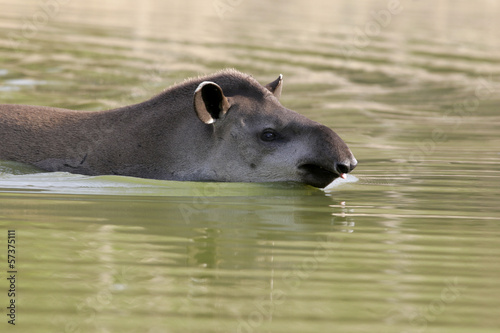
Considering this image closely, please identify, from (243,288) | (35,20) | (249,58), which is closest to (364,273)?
(243,288)

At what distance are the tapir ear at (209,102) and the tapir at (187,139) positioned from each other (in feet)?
0.04

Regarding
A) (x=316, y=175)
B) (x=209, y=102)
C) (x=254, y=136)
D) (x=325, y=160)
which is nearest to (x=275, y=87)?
(x=254, y=136)

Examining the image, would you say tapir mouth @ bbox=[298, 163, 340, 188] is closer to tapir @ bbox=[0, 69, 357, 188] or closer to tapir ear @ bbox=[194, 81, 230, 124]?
tapir @ bbox=[0, 69, 357, 188]

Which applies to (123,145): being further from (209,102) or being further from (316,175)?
(316,175)

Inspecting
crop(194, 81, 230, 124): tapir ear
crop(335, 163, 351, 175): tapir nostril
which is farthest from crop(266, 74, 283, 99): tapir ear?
crop(335, 163, 351, 175): tapir nostril

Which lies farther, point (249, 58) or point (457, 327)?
point (249, 58)

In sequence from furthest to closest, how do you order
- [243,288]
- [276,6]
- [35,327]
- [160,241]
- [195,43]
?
1. [276,6]
2. [195,43]
3. [160,241]
4. [243,288]
5. [35,327]

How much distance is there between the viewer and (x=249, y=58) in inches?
1106

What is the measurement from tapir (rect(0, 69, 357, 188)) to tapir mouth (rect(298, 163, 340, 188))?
12 millimetres

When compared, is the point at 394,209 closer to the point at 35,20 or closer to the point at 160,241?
the point at 160,241

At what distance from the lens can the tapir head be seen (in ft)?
35.6

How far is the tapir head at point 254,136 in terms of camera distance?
1084 cm

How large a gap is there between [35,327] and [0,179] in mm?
5459

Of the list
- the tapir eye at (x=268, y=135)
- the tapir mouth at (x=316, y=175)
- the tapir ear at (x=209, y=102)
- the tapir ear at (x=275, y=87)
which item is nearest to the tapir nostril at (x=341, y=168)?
the tapir mouth at (x=316, y=175)
